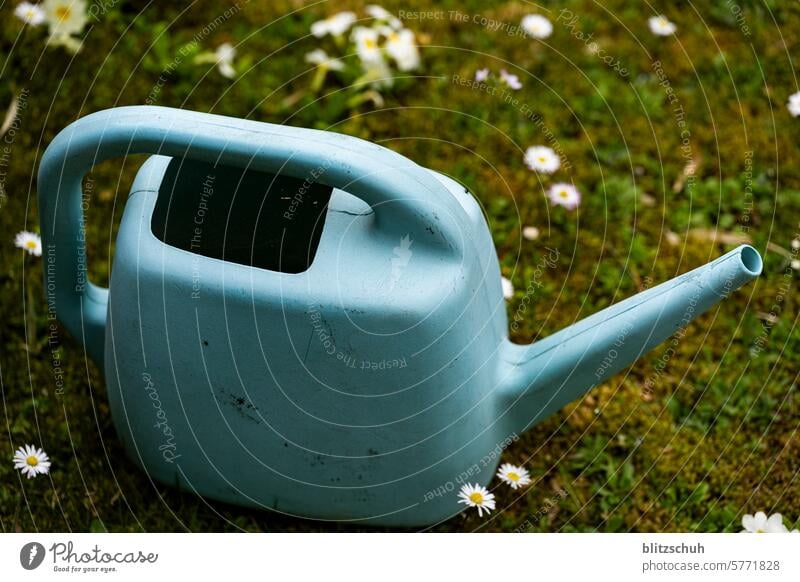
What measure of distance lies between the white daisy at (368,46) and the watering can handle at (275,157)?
2.08ft

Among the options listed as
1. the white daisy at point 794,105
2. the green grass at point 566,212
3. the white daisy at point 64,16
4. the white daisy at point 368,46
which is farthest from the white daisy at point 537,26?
the white daisy at point 64,16

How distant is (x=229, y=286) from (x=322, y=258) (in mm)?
84

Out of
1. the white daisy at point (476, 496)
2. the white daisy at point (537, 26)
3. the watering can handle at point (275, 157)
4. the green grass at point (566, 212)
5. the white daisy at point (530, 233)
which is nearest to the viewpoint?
the watering can handle at point (275, 157)

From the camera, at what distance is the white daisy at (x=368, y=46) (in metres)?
1.45

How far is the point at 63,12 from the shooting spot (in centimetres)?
147

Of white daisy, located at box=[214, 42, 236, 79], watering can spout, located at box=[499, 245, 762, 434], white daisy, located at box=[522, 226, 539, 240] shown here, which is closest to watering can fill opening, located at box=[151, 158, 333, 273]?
watering can spout, located at box=[499, 245, 762, 434]

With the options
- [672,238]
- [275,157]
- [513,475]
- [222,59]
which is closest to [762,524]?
[513,475]

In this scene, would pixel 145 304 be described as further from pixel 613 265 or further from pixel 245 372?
pixel 613 265

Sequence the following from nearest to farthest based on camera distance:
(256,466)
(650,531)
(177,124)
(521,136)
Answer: (177,124)
(256,466)
(650,531)
(521,136)

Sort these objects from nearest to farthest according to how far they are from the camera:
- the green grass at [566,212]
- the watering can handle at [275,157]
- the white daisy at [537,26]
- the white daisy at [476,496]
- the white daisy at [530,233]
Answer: the watering can handle at [275,157], the white daisy at [476,496], the green grass at [566,212], the white daisy at [530,233], the white daisy at [537,26]

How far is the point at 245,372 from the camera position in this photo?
35.5 inches

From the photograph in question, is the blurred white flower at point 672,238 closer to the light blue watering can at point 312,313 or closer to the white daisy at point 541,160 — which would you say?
the white daisy at point 541,160

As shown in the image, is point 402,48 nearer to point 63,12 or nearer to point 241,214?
point 63,12

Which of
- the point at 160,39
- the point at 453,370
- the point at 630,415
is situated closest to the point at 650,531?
the point at 630,415
